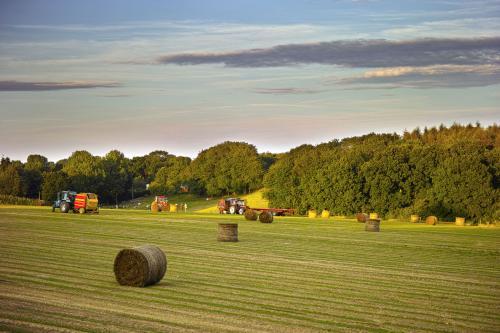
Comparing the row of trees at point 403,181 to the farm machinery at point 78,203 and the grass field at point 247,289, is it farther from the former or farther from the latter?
the grass field at point 247,289

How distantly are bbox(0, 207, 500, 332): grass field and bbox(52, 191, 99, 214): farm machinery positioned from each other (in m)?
24.6

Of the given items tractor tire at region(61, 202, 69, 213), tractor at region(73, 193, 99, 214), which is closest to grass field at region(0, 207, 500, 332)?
tractor at region(73, 193, 99, 214)

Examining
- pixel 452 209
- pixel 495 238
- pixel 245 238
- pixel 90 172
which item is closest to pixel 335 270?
pixel 245 238

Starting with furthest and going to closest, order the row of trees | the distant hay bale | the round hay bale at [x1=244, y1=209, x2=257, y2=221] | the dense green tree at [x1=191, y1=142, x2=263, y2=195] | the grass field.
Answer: the dense green tree at [x1=191, y1=142, x2=263, y2=195] → the row of trees → the distant hay bale → the round hay bale at [x1=244, y1=209, x2=257, y2=221] → the grass field

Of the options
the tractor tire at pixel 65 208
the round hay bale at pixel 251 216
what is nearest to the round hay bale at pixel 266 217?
the round hay bale at pixel 251 216

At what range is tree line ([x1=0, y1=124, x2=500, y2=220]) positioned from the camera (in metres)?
80.0

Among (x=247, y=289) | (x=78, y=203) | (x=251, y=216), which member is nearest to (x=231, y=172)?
(x=251, y=216)

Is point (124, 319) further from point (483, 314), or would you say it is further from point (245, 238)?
point (245, 238)

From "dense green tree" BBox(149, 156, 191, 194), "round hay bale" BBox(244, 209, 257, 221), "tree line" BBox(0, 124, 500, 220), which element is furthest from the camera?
"dense green tree" BBox(149, 156, 191, 194)

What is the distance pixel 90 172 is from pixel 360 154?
54396 millimetres

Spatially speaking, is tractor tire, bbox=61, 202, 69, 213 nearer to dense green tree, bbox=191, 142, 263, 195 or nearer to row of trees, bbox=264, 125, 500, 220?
row of trees, bbox=264, 125, 500, 220

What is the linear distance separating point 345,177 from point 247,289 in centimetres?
6855

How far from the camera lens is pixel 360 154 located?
9219 centimetres

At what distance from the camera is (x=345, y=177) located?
88.2 m
